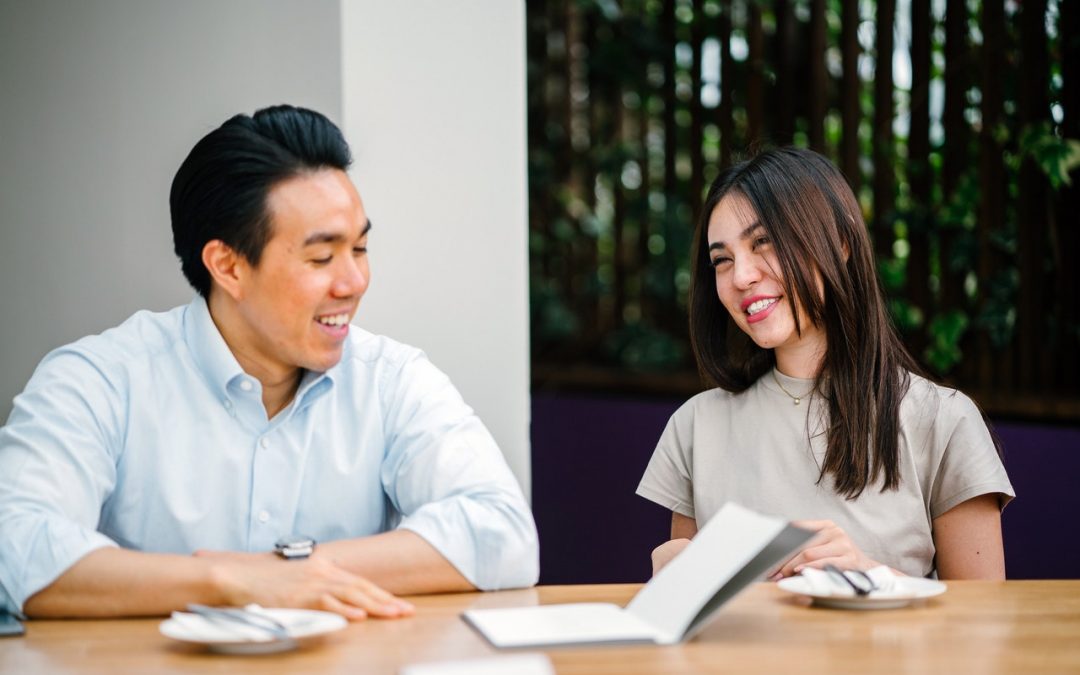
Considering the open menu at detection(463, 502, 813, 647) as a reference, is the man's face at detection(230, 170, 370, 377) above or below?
above

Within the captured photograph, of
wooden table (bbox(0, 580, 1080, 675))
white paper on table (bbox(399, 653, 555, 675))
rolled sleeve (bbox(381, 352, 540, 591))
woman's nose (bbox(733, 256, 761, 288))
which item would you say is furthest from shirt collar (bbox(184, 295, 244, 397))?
woman's nose (bbox(733, 256, 761, 288))

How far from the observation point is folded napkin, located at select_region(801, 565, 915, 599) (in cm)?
150

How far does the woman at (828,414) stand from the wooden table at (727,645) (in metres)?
0.45

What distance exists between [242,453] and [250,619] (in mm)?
533

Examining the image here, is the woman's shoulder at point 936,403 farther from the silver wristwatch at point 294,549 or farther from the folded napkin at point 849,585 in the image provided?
the silver wristwatch at point 294,549

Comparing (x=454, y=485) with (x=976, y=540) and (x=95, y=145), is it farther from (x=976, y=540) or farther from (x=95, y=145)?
(x=95, y=145)

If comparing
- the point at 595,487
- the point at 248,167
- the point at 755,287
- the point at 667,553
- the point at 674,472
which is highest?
the point at 248,167

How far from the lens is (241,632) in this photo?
4.20 ft

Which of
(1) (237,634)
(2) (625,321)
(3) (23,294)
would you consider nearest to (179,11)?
(3) (23,294)

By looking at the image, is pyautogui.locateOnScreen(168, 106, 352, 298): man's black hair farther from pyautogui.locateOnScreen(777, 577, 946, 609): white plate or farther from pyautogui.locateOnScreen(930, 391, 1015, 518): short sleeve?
pyautogui.locateOnScreen(930, 391, 1015, 518): short sleeve

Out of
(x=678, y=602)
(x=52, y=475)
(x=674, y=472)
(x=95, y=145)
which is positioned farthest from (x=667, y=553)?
(x=95, y=145)

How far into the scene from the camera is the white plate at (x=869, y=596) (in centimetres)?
150

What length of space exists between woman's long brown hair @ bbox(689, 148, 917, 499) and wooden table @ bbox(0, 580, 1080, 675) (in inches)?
19.6

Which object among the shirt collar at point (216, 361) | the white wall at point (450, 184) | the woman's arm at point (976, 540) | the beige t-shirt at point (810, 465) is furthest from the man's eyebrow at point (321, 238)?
the woman's arm at point (976, 540)
